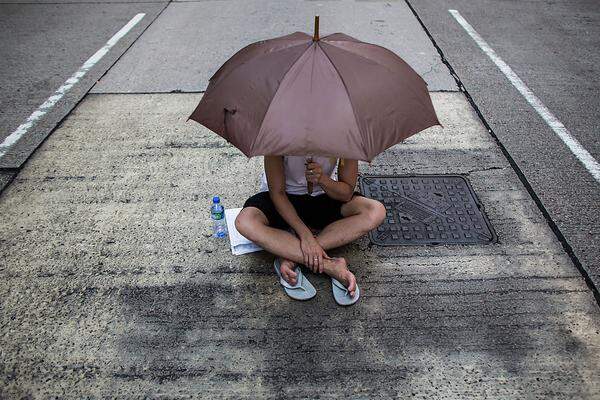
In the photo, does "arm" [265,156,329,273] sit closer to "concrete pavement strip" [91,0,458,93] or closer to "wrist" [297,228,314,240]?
"wrist" [297,228,314,240]

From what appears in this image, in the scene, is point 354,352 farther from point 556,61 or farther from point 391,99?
point 556,61

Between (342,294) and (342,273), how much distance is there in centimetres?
12

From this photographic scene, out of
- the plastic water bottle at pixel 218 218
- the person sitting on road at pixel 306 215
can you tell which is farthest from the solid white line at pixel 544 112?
the plastic water bottle at pixel 218 218

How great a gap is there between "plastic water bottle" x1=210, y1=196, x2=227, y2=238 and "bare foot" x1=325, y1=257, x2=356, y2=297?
86 cm

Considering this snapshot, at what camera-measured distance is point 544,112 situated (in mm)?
5215

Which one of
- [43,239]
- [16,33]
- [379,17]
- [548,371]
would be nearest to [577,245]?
[548,371]

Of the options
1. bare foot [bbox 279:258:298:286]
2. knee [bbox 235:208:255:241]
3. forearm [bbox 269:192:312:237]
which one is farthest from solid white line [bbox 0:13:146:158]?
bare foot [bbox 279:258:298:286]


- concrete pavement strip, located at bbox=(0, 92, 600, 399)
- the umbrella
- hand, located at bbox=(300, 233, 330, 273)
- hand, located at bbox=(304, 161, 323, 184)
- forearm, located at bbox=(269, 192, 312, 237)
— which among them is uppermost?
the umbrella

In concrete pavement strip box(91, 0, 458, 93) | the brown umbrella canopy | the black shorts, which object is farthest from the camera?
concrete pavement strip box(91, 0, 458, 93)

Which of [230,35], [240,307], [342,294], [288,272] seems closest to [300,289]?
[288,272]

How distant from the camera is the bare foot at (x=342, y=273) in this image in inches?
121

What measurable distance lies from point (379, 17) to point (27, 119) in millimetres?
4908

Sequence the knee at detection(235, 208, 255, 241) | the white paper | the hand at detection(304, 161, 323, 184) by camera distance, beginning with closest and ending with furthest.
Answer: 1. the hand at detection(304, 161, 323, 184)
2. the knee at detection(235, 208, 255, 241)
3. the white paper

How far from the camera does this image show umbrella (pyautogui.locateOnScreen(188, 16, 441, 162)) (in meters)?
2.44
